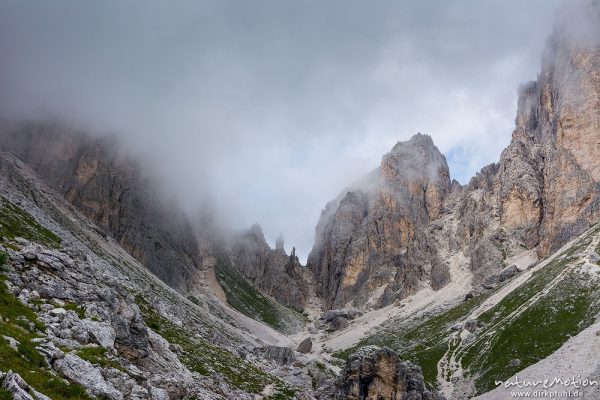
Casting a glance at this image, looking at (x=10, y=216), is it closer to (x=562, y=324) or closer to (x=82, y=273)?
(x=82, y=273)

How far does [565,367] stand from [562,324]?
26.3m

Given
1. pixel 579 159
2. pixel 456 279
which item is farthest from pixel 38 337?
pixel 579 159

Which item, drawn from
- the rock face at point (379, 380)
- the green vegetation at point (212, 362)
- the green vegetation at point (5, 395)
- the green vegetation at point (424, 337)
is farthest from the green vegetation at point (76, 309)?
A: the green vegetation at point (424, 337)

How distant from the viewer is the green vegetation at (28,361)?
18.4 metres

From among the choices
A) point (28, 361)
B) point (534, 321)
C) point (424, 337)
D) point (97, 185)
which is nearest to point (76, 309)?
point (28, 361)

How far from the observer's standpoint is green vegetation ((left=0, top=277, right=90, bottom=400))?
18431mm

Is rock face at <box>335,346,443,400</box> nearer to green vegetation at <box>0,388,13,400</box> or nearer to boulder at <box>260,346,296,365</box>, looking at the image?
boulder at <box>260,346,296,365</box>

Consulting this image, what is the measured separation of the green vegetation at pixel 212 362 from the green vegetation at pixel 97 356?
2799cm

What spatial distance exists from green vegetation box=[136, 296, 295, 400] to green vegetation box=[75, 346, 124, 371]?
91.8 ft

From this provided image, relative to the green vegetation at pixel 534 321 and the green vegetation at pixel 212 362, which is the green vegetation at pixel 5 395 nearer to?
the green vegetation at pixel 212 362

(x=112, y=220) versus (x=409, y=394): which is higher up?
(x=112, y=220)

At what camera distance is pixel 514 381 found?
87.1 m

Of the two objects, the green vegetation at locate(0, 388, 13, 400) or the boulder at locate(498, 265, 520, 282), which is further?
the boulder at locate(498, 265, 520, 282)

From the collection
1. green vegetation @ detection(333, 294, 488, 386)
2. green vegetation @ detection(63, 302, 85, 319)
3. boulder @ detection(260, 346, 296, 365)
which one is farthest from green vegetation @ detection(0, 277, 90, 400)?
green vegetation @ detection(333, 294, 488, 386)
